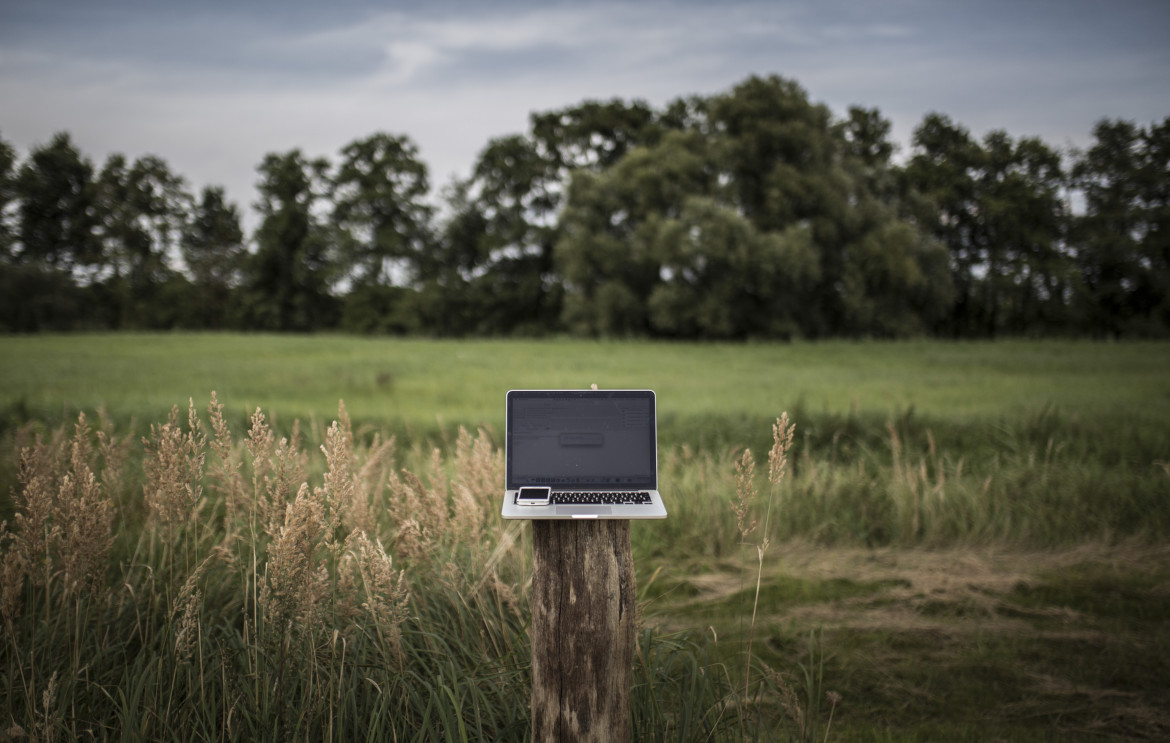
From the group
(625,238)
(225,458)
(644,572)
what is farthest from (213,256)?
(225,458)

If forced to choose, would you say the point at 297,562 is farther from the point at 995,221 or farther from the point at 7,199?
the point at 995,221

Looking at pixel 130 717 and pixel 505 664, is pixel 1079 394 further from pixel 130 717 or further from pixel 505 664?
pixel 130 717

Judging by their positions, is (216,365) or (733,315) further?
(733,315)

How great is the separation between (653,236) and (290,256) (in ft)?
76.2

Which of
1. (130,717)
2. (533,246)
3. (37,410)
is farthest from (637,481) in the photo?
(533,246)

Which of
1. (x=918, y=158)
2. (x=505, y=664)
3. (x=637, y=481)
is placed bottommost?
(x=505, y=664)

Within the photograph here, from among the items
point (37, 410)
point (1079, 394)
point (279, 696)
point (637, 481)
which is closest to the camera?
point (637, 481)

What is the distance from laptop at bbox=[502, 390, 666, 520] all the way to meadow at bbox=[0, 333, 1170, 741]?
37cm

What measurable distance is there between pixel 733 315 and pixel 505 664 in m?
28.8

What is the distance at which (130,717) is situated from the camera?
252cm

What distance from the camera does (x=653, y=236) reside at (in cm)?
3159

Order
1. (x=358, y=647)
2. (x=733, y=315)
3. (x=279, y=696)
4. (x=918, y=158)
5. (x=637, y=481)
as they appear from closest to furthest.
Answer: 1. (x=637, y=481)
2. (x=279, y=696)
3. (x=358, y=647)
4. (x=733, y=315)
5. (x=918, y=158)

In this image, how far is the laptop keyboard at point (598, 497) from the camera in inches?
90.6

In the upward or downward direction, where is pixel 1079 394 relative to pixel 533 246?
downward
